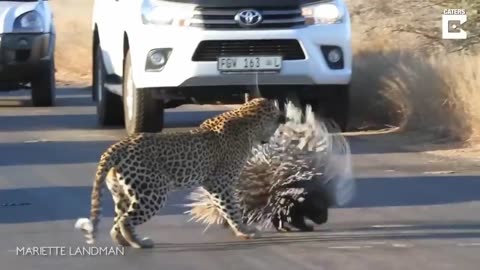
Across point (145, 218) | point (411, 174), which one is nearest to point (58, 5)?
point (411, 174)

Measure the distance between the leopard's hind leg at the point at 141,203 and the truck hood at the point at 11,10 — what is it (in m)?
8.09

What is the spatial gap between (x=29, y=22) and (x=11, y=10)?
0.23 m

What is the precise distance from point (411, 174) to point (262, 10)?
7.56ft

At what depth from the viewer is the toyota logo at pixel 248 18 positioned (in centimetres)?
1157

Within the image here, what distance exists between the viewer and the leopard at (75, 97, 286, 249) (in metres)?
7.07

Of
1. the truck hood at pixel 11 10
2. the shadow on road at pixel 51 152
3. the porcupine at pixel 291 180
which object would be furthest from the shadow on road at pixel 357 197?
the truck hood at pixel 11 10

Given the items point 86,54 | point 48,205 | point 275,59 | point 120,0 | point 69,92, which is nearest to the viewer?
point 48,205

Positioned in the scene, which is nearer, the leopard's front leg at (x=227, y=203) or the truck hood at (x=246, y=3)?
the leopard's front leg at (x=227, y=203)

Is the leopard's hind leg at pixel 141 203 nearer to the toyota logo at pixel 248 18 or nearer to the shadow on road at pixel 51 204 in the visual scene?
the shadow on road at pixel 51 204

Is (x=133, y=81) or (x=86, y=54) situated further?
(x=86, y=54)

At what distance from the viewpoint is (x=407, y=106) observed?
13086 mm

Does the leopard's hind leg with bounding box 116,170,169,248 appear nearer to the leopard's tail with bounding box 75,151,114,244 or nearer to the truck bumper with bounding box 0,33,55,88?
the leopard's tail with bounding box 75,151,114,244

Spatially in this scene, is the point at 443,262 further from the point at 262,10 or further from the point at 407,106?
the point at 407,106

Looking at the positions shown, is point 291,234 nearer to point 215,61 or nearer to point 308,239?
point 308,239
